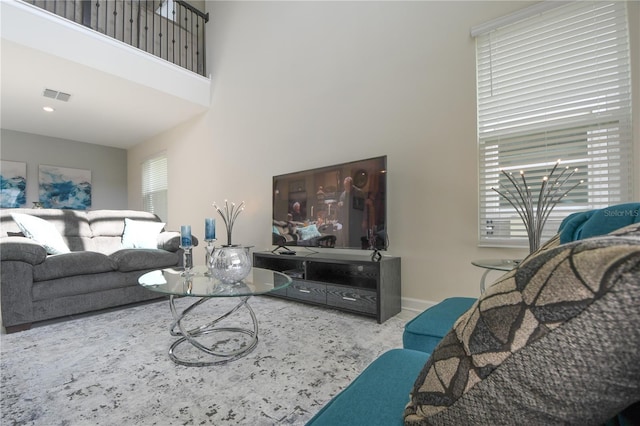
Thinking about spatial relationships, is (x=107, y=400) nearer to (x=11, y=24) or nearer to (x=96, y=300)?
(x=96, y=300)

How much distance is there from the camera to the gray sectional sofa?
2.19 metres

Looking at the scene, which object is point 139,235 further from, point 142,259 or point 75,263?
point 75,263

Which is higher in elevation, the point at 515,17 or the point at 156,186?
the point at 515,17

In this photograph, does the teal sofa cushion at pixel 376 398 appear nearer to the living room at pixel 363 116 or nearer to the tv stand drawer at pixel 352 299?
the tv stand drawer at pixel 352 299

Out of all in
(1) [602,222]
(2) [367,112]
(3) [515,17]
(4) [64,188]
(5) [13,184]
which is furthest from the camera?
(4) [64,188]

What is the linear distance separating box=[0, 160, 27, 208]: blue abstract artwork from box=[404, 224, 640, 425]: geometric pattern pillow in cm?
712

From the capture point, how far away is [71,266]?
2449mm

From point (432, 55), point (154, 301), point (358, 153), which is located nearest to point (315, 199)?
point (358, 153)

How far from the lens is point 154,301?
297 centimetres

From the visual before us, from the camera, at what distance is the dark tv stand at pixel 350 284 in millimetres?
2359

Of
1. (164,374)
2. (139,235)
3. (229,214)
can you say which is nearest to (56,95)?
(139,235)

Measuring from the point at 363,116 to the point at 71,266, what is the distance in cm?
288

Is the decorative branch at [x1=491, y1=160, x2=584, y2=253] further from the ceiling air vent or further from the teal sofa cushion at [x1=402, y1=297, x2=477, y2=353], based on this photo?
the ceiling air vent

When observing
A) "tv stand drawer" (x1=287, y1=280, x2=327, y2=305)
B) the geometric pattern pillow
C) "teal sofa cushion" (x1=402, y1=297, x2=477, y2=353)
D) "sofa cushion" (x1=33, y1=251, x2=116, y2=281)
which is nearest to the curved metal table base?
"tv stand drawer" (x1=287, y1=280, x2=327, y2=305)
